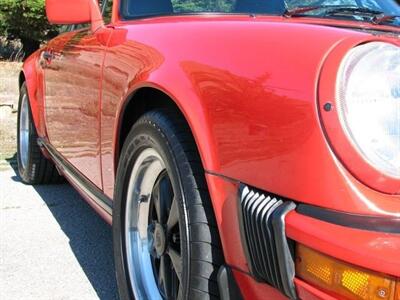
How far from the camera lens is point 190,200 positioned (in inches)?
76.7

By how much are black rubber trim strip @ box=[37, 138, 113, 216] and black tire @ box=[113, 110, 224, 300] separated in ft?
2.42

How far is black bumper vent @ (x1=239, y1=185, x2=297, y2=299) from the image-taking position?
1539mm

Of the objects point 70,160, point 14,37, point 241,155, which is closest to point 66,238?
point 70,160

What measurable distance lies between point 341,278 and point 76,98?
2.17 m

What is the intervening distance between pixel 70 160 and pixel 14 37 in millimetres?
13661

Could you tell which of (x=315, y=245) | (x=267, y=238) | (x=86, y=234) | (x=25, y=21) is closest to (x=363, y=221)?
(x=315, y=245)

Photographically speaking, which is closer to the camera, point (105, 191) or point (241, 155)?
point (241, 155)

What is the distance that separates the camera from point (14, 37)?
16203 millimetres

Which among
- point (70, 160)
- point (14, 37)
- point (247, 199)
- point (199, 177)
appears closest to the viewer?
point (247, 199)

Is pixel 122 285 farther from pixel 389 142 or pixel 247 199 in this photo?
pixel 389 142

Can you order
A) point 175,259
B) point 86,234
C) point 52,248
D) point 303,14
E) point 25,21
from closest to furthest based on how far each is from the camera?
point 175,259 < point 303,14 < point 52,248 < point 86,234 < point 25,21

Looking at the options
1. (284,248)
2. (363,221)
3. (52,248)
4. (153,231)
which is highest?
(363,221)

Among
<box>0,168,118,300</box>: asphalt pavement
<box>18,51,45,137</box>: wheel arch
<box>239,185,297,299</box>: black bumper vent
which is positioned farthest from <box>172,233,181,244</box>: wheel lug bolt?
<box>18,51,45,137</box>: wheel arch

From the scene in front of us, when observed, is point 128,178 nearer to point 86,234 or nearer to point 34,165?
point 86,234
